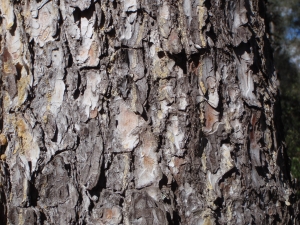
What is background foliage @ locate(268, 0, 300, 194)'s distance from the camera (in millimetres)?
9156

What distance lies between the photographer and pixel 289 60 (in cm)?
1075

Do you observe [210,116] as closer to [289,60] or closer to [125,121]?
[125,121]

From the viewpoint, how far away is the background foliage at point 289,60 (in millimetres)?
9156

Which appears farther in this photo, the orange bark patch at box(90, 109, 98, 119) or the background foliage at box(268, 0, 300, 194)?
the background foliage at box(268, 0, 300, 194)

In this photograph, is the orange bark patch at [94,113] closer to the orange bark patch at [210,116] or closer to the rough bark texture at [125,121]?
the rough bark texture at [125,121]

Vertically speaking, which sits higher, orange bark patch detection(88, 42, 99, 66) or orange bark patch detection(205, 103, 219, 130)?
orange bark patch detection(88, 42, 99, 66)

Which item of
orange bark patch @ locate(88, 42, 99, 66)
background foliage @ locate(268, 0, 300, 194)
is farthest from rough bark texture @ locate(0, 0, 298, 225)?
background foliage @ locate(268, 0, 300, 194)

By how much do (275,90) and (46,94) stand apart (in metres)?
0.64

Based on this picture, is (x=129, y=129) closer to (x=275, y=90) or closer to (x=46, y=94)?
(x=46, y=94)

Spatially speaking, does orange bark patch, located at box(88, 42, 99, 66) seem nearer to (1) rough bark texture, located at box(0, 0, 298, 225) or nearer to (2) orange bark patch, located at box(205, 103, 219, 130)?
Answer: (1) rough bark texture, located at box(0, 0, 298, 225)

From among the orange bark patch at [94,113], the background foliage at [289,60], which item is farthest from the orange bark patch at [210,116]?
the background foliage at [289,60]

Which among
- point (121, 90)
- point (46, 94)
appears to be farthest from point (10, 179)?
point (121, 90)

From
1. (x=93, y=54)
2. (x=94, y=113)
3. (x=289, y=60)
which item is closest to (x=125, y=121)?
(x=94, y=113)

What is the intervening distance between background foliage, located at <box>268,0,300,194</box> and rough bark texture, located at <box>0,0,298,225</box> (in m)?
7.70
